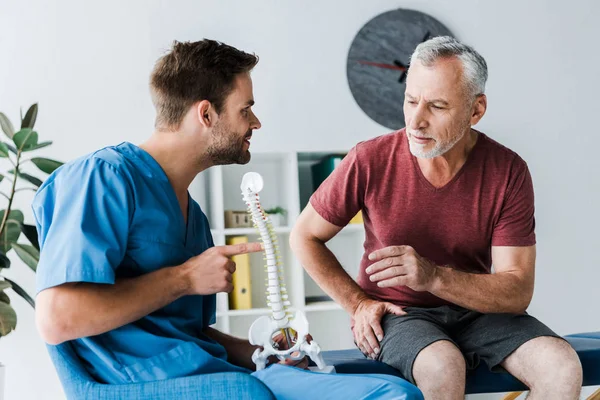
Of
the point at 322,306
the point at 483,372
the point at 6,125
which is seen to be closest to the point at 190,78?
the point at 483,372

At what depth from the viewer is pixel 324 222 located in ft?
6.51

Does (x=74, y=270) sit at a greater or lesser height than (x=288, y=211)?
greater

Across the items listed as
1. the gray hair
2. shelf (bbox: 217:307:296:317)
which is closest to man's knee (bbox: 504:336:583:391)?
the gray hair

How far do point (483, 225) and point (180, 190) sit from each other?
0.79 meters

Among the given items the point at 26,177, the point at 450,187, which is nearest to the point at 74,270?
the point at 450,187

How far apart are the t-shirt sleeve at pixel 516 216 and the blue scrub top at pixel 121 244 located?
785 mm

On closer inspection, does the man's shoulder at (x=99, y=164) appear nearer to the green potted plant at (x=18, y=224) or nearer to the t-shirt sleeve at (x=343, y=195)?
the t-shirt sleeve at (x=343, y=195)

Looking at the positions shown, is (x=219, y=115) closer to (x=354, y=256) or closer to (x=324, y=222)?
(x=324, y=222)

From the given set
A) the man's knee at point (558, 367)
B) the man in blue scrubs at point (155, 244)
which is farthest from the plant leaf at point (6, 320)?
the man's knee at point (558, 367)

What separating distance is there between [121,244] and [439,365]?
28.2 inches

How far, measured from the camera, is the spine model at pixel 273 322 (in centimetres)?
150

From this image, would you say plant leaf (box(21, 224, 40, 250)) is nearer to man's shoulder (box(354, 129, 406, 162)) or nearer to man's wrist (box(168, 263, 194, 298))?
man's shoulder (box(354, 129, 406, 162))

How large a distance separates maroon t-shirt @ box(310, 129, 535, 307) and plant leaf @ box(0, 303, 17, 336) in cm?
142

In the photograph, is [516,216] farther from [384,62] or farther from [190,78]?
[384,62]
